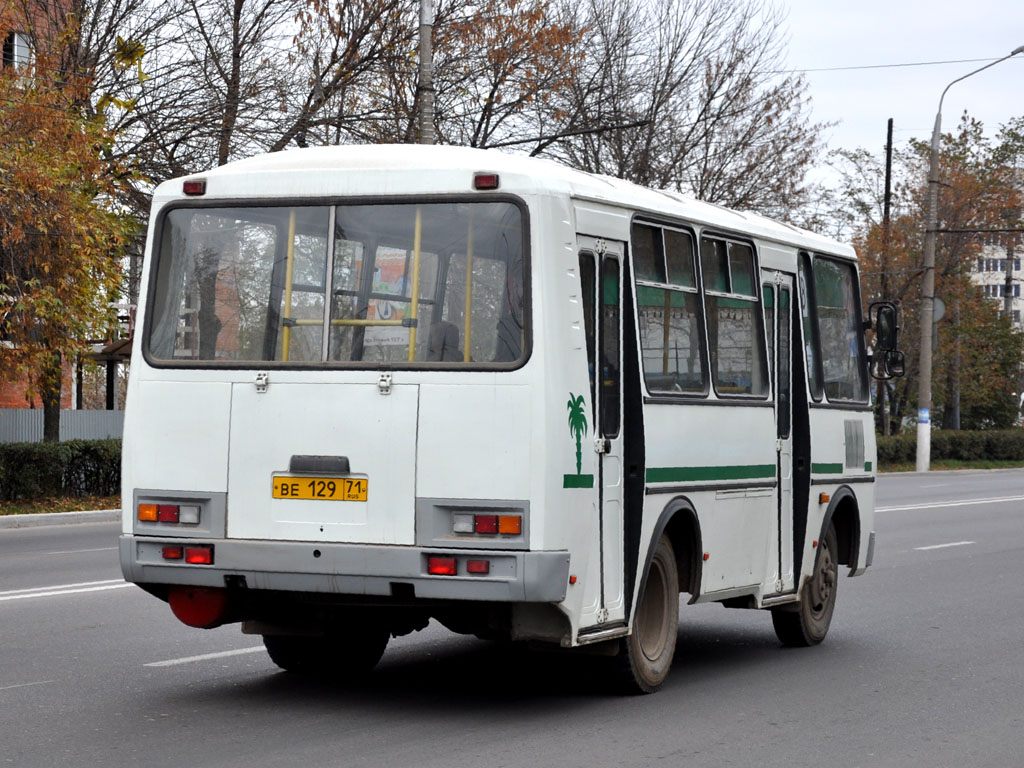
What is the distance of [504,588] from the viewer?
744cm

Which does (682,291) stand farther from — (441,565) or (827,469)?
(827,469)

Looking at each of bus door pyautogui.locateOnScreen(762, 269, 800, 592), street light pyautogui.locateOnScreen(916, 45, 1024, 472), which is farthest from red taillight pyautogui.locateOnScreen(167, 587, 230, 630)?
street light pyautogui.locateOnScreen(916, 45, 1024, 472)

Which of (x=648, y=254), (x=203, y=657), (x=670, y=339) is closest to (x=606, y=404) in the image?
(x=670, y=339)

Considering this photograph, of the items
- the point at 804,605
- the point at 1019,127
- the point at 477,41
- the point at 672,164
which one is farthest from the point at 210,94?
the point at 1019,127

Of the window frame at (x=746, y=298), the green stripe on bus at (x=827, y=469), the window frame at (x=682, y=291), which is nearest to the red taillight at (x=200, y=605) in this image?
the window frame at (x=682, y=291)

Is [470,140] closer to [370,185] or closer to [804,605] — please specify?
[804,605]

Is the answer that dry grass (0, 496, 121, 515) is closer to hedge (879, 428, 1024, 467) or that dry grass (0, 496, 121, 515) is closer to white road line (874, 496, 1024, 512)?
white road line (874, 496, 1024, 512)

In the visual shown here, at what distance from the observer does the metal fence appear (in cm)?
3384

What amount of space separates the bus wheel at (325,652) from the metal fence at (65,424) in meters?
24.6

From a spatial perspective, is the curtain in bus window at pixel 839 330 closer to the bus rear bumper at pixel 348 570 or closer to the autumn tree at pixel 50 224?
the bus rear bumper at pixel 348 570

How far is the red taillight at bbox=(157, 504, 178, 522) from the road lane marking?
16.7 feet

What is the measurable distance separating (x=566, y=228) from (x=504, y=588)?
5.75 ft

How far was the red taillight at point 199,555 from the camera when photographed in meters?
7.90

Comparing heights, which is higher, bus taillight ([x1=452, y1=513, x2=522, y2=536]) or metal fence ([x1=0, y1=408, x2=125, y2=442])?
metal fence ([x1=0, y1=408, x2=125, y2=442])
